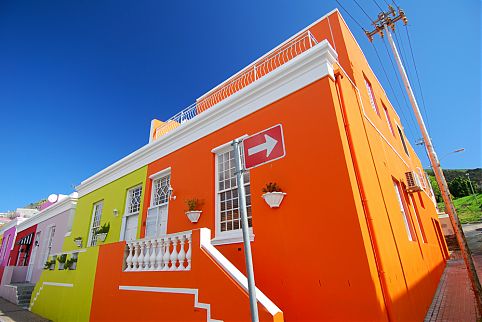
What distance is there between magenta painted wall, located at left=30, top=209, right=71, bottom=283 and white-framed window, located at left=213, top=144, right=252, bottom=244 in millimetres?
10984

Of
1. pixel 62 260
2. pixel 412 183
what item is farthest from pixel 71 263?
pixel 412 183

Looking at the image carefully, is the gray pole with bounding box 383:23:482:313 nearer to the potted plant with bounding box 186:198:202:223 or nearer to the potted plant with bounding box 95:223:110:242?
the potted plant with bounding box 186:198:202:223

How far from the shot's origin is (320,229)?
14.0 feet

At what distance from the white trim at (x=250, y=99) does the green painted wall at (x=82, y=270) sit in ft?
3.36

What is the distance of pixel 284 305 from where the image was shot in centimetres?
436

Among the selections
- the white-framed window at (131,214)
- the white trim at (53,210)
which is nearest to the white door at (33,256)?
the white trim at (53,210)

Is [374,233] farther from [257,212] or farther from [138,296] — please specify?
[138,296]

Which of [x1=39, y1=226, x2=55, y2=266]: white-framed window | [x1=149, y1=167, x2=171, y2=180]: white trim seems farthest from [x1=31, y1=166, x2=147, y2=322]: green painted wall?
[x1=39, y1=226, x2=55, y2=266]: white-framed window

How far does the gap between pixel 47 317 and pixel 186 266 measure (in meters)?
7.11

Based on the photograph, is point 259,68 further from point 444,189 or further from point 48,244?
point 48,244

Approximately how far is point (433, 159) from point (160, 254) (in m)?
7.57

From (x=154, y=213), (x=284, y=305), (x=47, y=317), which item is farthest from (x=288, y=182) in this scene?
(x=47, y=317)

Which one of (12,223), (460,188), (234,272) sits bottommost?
(234,272)

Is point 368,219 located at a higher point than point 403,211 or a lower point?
lower
